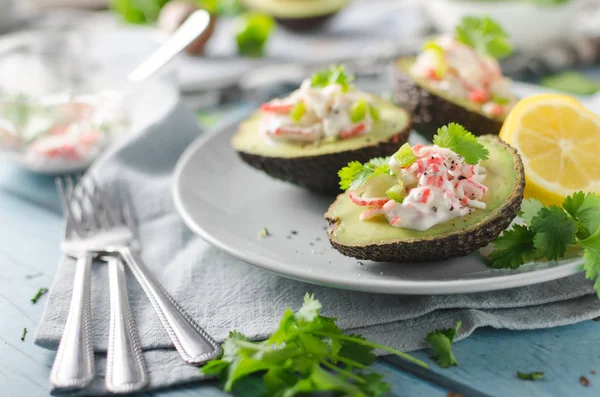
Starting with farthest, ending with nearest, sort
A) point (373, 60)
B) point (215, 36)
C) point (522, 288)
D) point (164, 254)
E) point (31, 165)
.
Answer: point (215, 36), point (373, 60), point (31, 165), point (164, 254), point (522, 288)

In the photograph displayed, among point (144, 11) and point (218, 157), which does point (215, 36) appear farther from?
point (218, 157)

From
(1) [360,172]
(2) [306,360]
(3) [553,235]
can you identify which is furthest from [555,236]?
(2) [306,360]

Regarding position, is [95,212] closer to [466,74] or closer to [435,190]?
[435,190]

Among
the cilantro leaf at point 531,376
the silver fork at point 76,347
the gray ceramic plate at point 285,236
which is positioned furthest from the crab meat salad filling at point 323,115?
the cilantro leaf at point 531,376

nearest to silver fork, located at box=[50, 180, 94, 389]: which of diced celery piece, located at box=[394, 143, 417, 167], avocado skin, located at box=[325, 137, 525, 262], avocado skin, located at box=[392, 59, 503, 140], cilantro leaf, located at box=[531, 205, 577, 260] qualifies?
avocado skin, located at box=[325, 137, 525, 262]

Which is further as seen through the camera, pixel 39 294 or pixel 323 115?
pixel 323 115

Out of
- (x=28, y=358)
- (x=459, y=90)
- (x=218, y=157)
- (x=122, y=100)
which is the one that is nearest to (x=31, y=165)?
(x=122, y=100)
